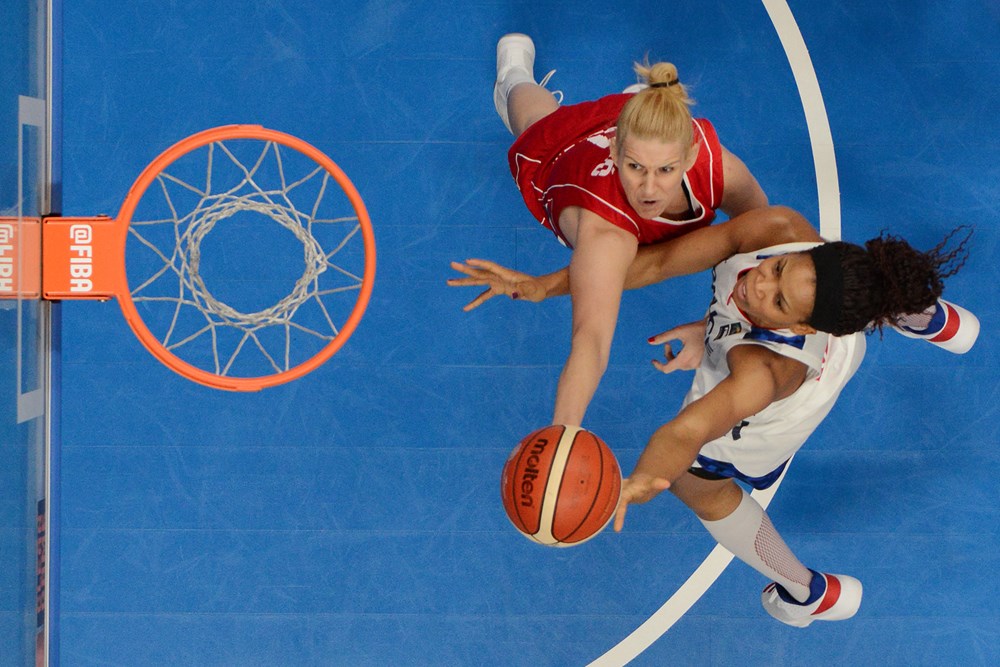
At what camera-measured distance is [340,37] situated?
4.12 meters

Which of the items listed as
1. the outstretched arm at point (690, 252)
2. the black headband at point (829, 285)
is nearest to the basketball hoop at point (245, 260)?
the outstretched arm at point (690, 252)

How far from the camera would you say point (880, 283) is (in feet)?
8.80

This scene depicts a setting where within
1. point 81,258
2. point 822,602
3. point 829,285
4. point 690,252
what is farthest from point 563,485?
point 81,258

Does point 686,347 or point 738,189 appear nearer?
point 738,189

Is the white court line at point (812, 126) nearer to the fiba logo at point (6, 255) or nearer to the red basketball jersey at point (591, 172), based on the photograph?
the red basketball jersey at point (591, 172)

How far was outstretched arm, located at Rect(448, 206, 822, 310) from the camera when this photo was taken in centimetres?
305

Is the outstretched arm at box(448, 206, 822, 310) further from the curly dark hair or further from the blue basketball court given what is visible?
the blue basketball court

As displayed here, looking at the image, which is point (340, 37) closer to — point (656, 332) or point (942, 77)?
point (656, 332)

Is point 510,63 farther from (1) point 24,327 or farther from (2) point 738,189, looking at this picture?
(1) point 24,327

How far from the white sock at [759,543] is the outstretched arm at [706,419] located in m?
0.74

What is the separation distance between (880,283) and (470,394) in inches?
77.0

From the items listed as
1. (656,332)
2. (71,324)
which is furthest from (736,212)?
(71,324)

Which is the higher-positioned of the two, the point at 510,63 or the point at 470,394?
the point at 510,63

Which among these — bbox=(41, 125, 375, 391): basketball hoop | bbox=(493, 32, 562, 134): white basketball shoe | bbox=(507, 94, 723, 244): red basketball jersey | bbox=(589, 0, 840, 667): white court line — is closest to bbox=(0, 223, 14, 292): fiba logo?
bbox=(41, 125, 375, 391): basketball hoop
